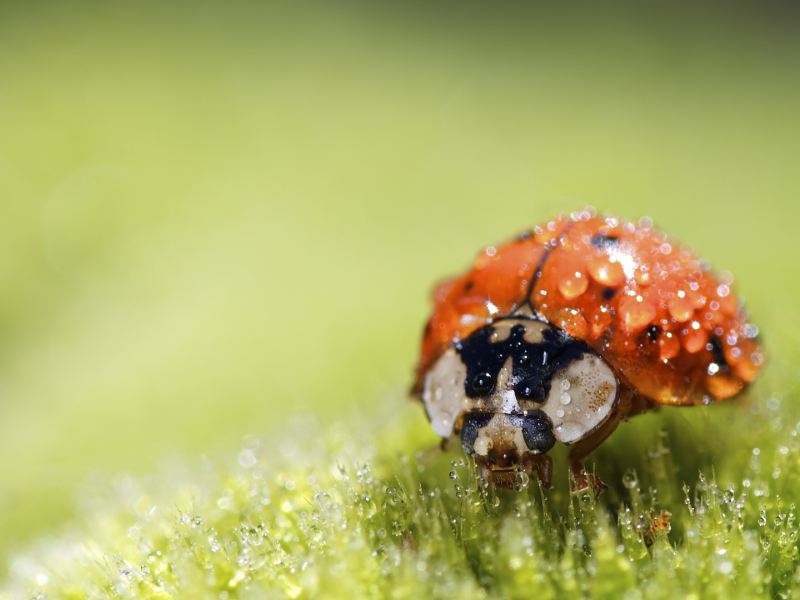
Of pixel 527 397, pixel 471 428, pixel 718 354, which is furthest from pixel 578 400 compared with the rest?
pixel 718 354

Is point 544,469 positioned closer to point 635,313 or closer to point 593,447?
point 593,447

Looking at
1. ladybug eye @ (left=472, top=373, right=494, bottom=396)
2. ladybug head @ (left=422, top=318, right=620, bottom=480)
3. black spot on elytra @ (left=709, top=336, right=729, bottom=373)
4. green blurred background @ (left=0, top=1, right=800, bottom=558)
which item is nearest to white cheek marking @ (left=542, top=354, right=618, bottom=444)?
ladybug head @ (left=422, top=318, right=620, bottom=480)

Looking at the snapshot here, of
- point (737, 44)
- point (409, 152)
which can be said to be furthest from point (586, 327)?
point (737, 44)

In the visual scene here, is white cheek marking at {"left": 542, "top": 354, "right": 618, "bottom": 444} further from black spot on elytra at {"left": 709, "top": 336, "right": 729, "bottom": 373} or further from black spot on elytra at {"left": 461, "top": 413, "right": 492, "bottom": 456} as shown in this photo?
black spot on elytra at {"left": 709, "top": 336, "right": 729, "bottom": 373}

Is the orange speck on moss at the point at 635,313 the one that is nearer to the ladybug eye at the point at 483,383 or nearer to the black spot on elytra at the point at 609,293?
the black spot on elytra at the point at 609,293

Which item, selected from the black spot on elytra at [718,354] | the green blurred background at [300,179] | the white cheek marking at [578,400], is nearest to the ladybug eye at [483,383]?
the white cheek marking at [578,400]

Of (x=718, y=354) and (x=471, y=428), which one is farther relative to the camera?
(x=718, y=354)
